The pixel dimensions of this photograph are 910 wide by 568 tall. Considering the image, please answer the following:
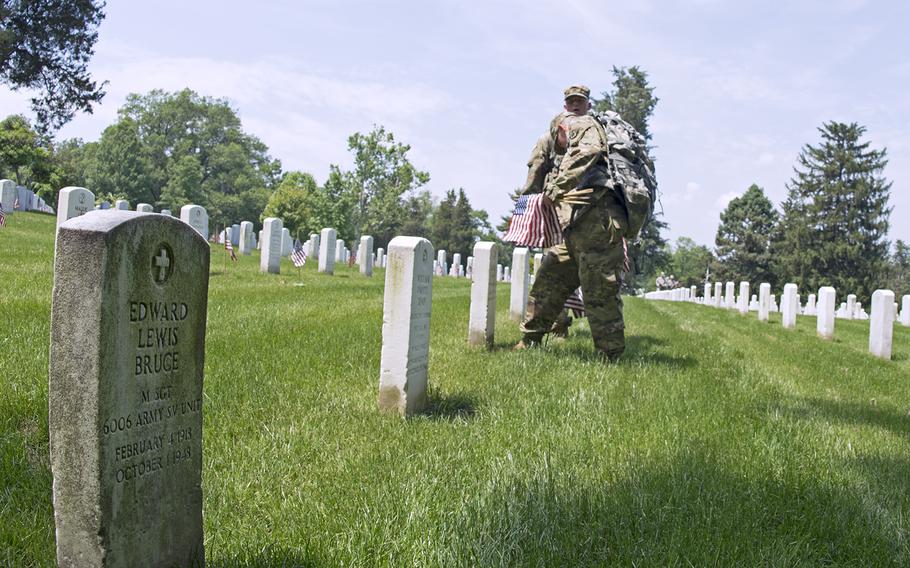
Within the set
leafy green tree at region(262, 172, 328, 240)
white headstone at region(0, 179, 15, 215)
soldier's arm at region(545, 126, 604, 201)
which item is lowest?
soldier's arm at region(545, 126, 604, 201)

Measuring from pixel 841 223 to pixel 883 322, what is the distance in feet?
164

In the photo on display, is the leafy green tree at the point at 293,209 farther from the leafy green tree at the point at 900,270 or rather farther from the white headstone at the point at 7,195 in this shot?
the leafy green tree at the point at 900,270

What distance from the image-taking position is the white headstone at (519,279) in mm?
11469

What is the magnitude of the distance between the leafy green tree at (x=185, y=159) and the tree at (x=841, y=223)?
5775 cm

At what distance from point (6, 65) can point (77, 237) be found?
33.3m

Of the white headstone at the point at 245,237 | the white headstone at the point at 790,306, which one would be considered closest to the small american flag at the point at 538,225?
the white headstone at the point at 790,306

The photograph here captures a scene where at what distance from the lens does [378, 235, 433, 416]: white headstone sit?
502 centimetres

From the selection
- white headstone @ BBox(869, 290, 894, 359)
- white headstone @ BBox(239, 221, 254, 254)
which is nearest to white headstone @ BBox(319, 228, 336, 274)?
white headstone @ BBox(239, 221, 254, 254)

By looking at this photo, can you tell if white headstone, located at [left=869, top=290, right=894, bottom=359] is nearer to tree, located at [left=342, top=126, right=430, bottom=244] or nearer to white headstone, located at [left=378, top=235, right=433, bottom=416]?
white headstone, located at [left=378, top=235, right=433, bottom=416]

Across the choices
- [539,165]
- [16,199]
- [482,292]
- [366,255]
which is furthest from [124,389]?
[16,199]

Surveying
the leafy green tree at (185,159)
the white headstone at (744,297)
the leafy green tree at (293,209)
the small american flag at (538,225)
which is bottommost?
the white headstone at (744,297)

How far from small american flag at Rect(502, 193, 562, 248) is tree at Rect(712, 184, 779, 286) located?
6744 centimetres

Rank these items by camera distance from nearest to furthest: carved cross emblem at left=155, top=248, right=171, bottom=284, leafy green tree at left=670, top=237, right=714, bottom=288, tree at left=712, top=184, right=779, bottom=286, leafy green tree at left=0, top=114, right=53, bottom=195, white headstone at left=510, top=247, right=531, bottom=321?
carved cross emblem at left=155, top=248, right=171, bottom=284, white headstone at left=510, top=247, right=531, bottom=321, leafy green tree at left=0, top=114, right=53, bottom=195, tree at left=712, top=184, right=779, bottom=286, leafy green tree at left=670, top=237, right=714, bottom=288

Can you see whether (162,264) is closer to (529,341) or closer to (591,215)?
(591,215)
